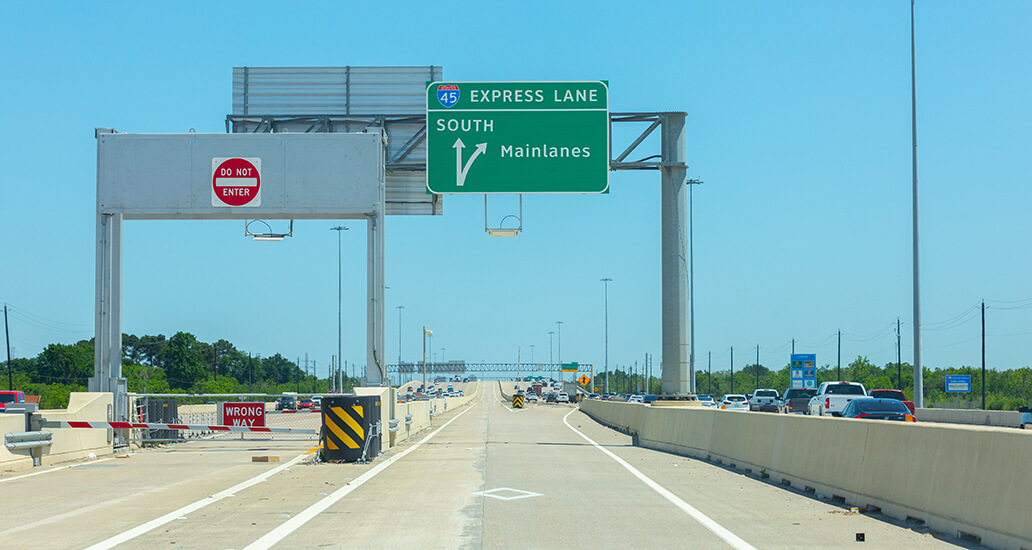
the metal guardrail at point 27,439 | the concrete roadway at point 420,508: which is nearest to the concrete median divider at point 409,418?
the concrete roadway at point 420,508

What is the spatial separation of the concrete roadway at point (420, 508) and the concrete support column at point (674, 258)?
8.44 metres

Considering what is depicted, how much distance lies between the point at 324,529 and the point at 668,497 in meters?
5.28

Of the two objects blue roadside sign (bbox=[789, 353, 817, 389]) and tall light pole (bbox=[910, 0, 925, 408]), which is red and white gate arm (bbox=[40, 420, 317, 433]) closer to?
tall light pole (bbox=[910, 0, 925, 408])

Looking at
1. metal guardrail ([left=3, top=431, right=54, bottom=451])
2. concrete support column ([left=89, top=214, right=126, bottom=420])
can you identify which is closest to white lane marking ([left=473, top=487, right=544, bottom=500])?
metal guardrail ([left=3, top=431, right=54, bottom=451])

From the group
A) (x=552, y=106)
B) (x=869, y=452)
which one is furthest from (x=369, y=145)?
(x=869, y=452)

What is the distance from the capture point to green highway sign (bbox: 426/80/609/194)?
25188 millimetres

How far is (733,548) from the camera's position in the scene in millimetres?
9516

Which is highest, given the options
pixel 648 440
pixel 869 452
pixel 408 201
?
pixel 408 201

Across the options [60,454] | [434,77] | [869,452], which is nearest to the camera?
[869,452]

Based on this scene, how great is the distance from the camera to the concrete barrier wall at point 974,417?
39.5 metres

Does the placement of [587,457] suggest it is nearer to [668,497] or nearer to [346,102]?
[668,497]

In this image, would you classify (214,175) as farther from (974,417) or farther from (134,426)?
(974,417)

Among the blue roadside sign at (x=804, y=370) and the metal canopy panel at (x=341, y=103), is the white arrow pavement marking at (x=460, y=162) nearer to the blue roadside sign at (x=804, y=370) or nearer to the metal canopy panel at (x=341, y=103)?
the metal canopy panel at (x=341, y=103)

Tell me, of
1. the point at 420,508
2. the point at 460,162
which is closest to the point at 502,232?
the point at 460,162
